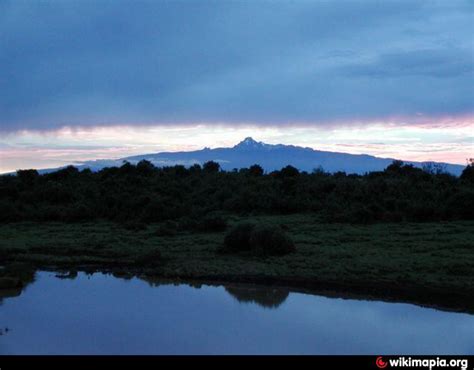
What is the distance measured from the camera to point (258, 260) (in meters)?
16.5

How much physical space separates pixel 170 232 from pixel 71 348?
504 inches

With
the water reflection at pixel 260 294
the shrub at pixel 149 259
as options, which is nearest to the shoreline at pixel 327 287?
the water reflection at pixel 260 294

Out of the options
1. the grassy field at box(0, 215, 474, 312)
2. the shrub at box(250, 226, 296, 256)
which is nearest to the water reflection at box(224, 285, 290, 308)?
the grassy field at box(0, 215, 474, 312)

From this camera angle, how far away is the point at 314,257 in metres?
16.5

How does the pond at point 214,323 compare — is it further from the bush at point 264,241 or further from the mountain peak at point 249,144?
the mountain peak at point 249,144

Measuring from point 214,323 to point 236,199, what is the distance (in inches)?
707

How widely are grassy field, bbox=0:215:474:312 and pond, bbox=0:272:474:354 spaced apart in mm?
1099

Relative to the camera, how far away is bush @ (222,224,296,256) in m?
17.2

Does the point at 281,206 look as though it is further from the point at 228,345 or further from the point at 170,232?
the point at 228,345

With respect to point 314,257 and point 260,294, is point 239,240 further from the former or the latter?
point 260,294

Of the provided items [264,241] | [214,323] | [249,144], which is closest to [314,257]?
[264,241]

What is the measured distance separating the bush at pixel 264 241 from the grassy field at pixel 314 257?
0.39 meters

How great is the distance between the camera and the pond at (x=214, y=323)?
30.0ft
